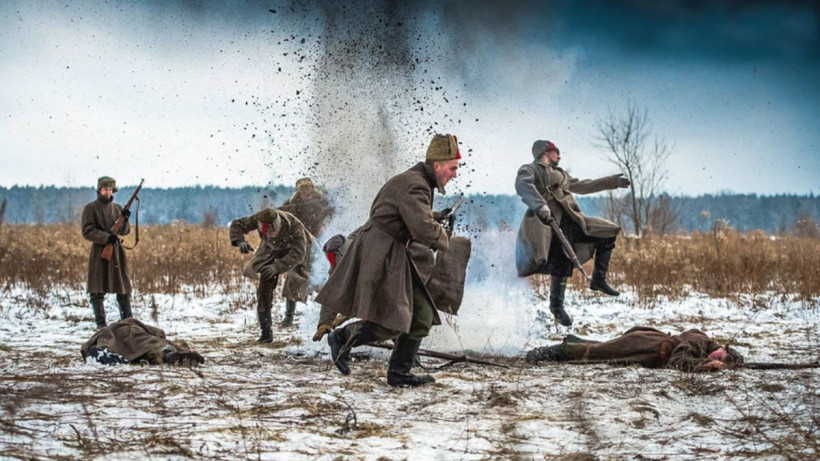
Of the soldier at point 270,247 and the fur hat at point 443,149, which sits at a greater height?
the fur hat at point 443,149

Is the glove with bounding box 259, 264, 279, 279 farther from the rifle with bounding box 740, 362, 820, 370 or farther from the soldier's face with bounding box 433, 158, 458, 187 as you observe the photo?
the rifle with bounding box 740, 362, 820, 370

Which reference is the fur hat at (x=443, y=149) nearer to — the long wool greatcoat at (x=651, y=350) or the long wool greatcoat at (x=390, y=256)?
the long wool greatcoat at (x=390, y=256)

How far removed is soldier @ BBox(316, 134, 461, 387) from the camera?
214 inches

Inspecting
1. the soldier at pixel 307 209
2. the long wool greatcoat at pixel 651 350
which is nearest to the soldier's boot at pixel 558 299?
the long wool greatcoat at pixel 651 350

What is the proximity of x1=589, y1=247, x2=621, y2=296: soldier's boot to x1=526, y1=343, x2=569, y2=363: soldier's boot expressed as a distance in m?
2.79

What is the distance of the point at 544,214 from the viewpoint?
344 inches

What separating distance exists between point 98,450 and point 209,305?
353 inches

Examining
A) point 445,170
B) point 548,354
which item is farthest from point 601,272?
point 445,170

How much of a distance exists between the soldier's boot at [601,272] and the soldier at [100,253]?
20.1 ft

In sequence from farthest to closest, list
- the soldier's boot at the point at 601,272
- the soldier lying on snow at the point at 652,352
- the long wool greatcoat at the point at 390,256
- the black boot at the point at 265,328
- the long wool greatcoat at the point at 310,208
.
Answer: the long wool greatcoat at the point at 310,208 → the soldier's boot at the point at 601,272 → the black boot at the point at 265,328 → the soldier lying on snow at the point at 652,352 → the long wool greatcoat at the point at 390,256

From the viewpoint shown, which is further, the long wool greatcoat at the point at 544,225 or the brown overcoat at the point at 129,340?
the long wool greatcoat at the point at 544,225

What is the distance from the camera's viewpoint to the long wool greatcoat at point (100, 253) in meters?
9.62

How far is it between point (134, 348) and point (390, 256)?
2.55m

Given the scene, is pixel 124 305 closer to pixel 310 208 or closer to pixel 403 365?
pixel 310 208
